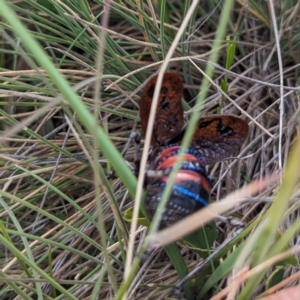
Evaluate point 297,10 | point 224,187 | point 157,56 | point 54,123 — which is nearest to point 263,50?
point 297,10

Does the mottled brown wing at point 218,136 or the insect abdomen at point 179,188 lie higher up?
the mottled brown wing at point 218,136

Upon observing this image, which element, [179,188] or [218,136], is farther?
[218,136]

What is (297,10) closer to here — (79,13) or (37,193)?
(79,13)

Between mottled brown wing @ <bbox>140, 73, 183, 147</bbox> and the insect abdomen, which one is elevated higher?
mottled brown wing @ <bbox>140, 73, 183, 147</bbox>

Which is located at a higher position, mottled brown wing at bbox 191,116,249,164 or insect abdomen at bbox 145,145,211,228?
mottled brown wing at bbox 191,116,249,164
